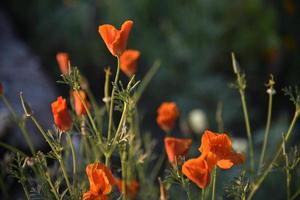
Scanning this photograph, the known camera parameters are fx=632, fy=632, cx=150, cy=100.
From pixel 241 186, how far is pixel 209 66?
2.13 metres

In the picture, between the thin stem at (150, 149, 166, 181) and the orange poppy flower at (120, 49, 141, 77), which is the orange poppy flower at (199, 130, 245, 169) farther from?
the thin stem at (150, 149, 166, 181)

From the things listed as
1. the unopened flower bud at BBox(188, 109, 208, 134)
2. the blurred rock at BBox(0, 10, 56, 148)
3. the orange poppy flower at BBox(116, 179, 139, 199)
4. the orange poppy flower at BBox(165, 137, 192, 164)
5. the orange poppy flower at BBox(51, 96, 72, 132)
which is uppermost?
the orange poppy flower at BBox(51, 96, 72, 132)

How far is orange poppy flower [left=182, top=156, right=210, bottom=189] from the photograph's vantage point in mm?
1211

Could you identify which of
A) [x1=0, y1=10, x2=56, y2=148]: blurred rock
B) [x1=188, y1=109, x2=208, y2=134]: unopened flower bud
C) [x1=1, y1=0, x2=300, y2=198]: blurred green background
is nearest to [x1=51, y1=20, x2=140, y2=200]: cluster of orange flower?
[x1=0, y1=10, x2=56, y2=148]: blurred rock

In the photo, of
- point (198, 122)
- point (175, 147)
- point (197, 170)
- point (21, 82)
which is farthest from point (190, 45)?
point (197, 170)

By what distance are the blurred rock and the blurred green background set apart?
0.21 meters

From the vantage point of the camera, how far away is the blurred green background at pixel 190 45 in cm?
315

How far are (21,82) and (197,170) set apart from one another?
194 centimetres

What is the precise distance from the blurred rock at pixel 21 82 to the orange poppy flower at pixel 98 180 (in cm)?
112

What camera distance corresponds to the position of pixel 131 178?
5.47 ft

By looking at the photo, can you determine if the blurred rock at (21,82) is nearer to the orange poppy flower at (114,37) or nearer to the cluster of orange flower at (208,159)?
the orange poppy flower at (114,37)

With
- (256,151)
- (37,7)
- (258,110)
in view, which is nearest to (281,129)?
(256,151)

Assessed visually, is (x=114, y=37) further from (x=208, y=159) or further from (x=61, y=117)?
(x=208, y=159)

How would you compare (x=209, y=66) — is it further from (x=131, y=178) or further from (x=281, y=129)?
(x=131, y=178)
